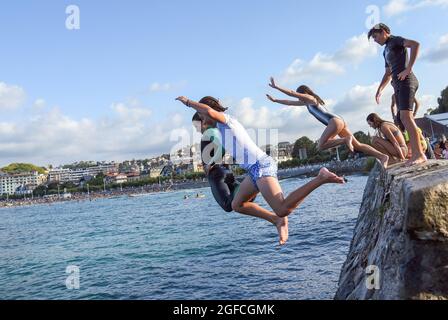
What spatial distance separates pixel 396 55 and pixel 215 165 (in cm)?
401

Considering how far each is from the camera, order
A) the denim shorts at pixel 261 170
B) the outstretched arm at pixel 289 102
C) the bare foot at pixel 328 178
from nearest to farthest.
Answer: the bare foot at pixel 328 178, the denim shorts at pixel 261 170, the outstretched arm at pixel 289 102

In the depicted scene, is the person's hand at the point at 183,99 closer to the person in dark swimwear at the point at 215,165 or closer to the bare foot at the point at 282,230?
the person in dark swimwear at the point at 215,165

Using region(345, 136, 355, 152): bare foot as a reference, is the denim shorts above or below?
below

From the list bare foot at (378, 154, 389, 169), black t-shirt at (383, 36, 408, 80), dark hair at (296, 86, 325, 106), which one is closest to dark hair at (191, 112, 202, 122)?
dark hair at (296, 86, 325, 106)

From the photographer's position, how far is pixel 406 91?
7.52 meters

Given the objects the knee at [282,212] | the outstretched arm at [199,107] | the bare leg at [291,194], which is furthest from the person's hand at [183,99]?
the knee at [282,212]

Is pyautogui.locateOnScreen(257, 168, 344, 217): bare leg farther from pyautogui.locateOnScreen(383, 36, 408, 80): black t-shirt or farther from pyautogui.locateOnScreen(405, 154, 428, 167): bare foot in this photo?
pyautogui.locateOnScreen(383, 36, 408, 80): black t-shirt

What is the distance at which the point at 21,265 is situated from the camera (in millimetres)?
27016

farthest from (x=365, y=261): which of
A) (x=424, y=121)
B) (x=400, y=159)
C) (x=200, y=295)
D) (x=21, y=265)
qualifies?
(x=424, y=121)

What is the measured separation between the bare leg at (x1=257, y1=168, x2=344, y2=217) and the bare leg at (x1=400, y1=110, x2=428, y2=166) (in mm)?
2965

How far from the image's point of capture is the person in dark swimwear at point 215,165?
19.1 feet

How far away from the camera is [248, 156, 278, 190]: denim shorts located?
5.92 metres

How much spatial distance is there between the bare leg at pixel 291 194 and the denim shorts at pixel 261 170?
2.3 inches
